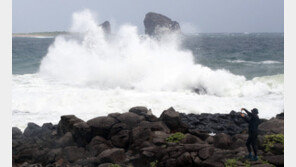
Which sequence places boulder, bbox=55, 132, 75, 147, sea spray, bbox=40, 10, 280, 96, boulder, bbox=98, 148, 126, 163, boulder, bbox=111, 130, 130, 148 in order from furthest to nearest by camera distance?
sea spray, bbox=40, 10, 280, 96, boulder, bbox=55, 132, 75, 147, boulder, bbox=111, 130, 130, 148, boulder, bbox=98, 148, 126, 163

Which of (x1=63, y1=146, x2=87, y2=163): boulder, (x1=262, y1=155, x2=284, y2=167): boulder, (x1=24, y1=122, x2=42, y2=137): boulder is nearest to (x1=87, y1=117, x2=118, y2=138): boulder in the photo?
(x1=63, y1=146, x2=87, y2=163): boulder

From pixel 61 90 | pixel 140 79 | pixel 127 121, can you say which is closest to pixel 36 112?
pixel 61 90

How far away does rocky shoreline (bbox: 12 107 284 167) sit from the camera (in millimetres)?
9781

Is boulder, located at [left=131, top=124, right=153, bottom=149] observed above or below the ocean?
below

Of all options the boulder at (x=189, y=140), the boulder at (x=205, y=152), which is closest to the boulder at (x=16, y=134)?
the boulder at (x=189, y=140)

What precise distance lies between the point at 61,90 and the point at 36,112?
535 centimetres

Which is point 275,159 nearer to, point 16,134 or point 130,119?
point 130,119

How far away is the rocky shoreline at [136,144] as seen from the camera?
385 inches

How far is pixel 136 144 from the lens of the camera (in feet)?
38.6

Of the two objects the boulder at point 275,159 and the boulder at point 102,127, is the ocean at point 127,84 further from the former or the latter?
the boulder at point 275,159

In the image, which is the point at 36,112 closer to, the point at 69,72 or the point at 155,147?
the point at 155,147

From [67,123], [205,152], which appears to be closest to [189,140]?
[205,152]

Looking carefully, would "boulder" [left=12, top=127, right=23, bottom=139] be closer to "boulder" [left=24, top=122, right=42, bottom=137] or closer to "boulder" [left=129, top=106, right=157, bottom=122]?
"boulder" [left=24, top=122, right=42, bottom=137]

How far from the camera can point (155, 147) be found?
1083 cm
